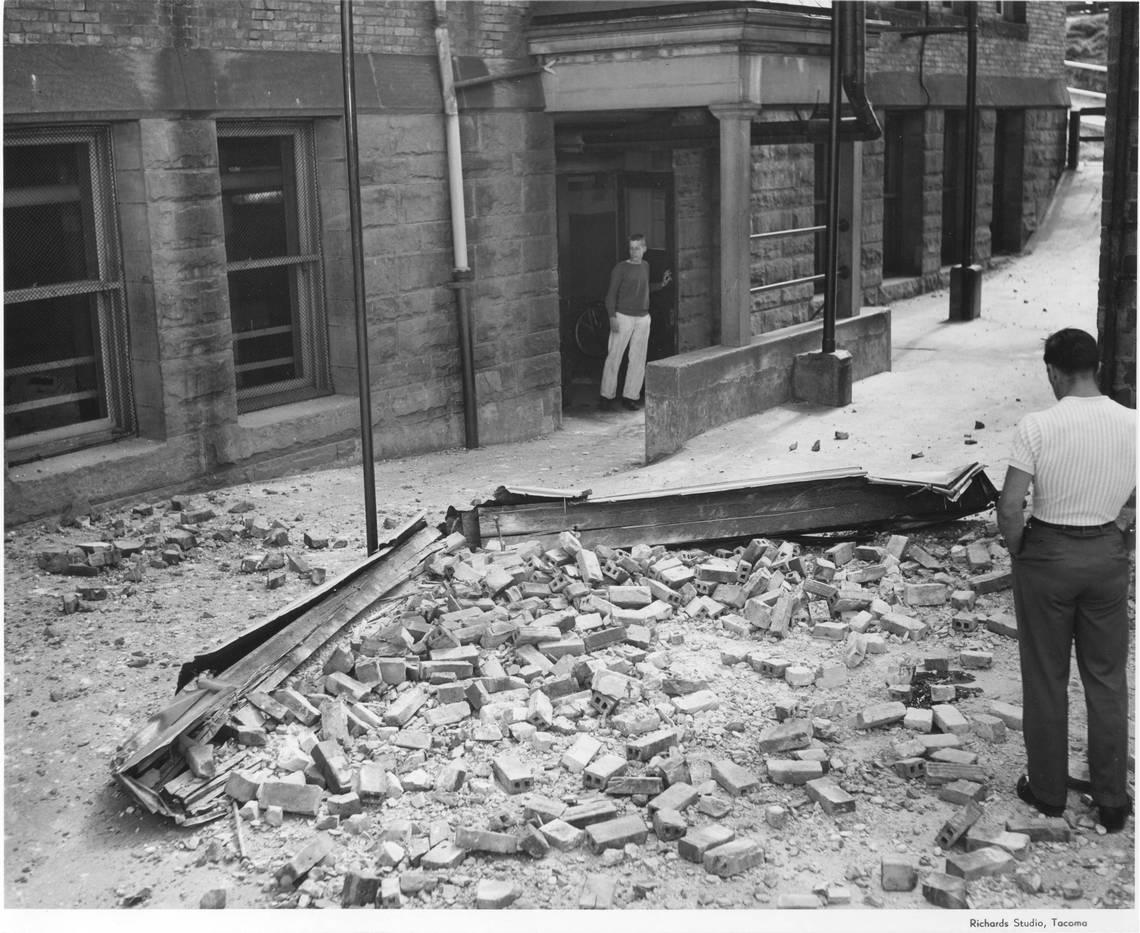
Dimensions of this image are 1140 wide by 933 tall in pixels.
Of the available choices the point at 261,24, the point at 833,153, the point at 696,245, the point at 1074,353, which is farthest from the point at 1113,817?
the point at 696,245

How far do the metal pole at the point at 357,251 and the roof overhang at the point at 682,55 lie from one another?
5.02 meters

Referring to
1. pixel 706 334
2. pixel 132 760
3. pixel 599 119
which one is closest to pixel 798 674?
pixel 132 760

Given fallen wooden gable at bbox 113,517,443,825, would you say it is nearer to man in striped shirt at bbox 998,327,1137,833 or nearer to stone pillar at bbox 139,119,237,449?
stone pillar at bbox 139,119,237,449

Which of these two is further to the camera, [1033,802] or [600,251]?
[600,251]

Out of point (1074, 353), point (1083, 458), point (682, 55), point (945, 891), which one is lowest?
point (945, 891)

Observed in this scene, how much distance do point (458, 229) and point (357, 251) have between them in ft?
15.0

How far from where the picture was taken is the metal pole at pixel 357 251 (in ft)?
22.1

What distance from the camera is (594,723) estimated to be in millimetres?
5887

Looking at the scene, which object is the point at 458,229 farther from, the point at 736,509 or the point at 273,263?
the point at 736,509

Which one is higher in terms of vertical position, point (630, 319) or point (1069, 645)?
point (630, 319)

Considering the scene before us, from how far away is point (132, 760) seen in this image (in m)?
5.35

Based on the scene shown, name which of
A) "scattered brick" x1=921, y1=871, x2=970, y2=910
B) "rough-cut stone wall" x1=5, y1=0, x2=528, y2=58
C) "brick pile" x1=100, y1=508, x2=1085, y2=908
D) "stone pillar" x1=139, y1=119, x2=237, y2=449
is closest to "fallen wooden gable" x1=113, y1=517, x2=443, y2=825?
"brick pile" x1=100, y1=508, x2=1085, y2=908

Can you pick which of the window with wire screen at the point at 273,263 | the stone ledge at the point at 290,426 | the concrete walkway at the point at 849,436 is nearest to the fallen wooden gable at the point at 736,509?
the concrete walkway at the point at 849,436

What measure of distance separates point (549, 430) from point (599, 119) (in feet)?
10.2
